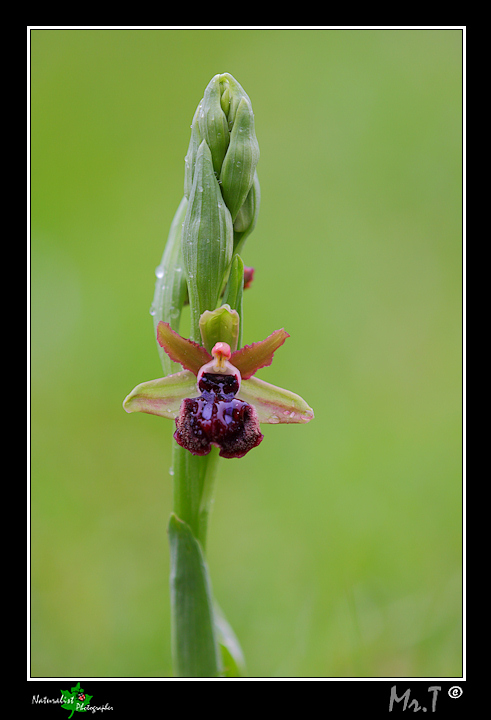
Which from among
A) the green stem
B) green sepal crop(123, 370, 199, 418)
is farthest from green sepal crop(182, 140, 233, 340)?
the green stem

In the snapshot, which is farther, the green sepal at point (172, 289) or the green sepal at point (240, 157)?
the green sepal at point (172, 289)

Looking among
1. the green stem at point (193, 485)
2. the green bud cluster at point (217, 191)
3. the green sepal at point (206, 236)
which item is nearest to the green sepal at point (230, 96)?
the green bud cluster at point (217, 191)

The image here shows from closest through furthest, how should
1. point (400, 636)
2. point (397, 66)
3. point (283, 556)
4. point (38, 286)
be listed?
point (400, 636) → point (283, 556) → point (38, 286) → point (397, 66)

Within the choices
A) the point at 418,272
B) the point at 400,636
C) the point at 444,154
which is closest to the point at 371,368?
the point at 418,272

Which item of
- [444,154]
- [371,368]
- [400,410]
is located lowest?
[400,410]

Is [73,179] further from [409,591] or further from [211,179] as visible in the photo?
[409,591]

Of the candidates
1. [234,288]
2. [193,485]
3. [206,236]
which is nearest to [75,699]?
[193,485]

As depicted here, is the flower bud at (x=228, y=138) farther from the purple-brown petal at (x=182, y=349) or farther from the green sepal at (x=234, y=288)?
the purple-brown petal at (x=182, y=349)
